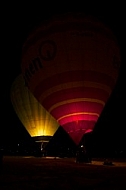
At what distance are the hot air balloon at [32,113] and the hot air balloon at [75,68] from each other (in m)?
7.70

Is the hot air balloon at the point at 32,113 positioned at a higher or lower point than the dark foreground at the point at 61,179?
higher

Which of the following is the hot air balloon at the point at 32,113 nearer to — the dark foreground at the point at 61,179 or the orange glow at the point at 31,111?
the orange glow at the point at 31,111

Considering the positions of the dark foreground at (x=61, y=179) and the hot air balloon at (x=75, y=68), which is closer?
the dark foreground at (x=61, y=179)

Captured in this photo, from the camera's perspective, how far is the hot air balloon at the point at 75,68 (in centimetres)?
1407

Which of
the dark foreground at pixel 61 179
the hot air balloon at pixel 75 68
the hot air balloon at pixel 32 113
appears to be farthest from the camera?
the hot air balloon at pixel 32 113

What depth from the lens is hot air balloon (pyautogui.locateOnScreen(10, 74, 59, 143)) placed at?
22750 millimetres

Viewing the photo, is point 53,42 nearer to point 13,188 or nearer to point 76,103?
point 76,103

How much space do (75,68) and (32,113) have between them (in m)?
9.76

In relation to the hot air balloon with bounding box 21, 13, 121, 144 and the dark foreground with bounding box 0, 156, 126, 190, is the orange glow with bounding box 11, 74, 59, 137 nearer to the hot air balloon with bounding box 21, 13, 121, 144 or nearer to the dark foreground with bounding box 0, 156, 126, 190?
the hot air balloon with bounding box 21, 13, 121, 144

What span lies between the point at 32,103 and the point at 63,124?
880 cm

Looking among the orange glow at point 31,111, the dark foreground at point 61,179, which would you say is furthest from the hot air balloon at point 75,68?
the orange glow at point 31,111

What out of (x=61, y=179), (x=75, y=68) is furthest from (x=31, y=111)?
(x=61, y=179)

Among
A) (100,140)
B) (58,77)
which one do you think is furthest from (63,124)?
(100,140)

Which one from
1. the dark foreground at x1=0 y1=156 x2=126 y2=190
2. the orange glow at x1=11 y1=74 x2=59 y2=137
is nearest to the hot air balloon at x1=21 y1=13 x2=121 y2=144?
the dark foreground at x1=0 y1=156 x2=126 y2=190
